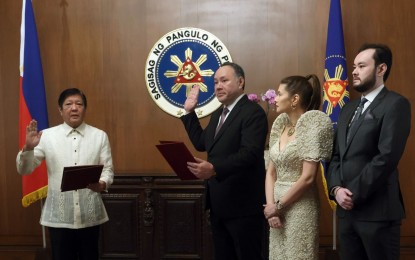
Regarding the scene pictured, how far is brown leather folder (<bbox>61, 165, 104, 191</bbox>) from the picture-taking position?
260 cm

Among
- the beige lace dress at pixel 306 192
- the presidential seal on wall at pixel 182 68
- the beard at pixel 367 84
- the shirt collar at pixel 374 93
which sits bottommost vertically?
the beige lace dress at pixel 306 192

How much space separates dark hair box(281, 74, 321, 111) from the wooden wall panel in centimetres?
183

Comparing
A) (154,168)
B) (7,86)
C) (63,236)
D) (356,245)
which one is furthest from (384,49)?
(7,86)

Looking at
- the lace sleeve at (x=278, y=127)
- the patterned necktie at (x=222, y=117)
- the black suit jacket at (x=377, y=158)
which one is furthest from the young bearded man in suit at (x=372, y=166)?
the patterned necktie at (x=222, y=117)

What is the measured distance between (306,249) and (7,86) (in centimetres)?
346

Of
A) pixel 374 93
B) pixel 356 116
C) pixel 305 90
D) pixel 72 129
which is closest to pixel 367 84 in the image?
pixel 374 93

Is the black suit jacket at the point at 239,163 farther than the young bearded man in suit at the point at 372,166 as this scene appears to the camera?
Yes

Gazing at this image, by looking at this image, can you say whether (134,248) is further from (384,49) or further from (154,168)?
(384,49)

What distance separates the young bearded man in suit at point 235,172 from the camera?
2.69 m

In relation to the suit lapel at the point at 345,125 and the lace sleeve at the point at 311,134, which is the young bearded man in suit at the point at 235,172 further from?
the suit lapel at the point at 345,125

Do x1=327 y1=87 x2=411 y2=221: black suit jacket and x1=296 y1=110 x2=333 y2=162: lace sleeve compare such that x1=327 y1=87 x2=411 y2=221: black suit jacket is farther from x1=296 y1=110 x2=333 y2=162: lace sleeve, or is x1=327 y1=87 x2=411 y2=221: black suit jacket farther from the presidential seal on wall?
the presidential seal on wall

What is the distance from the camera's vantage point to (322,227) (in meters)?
4.45

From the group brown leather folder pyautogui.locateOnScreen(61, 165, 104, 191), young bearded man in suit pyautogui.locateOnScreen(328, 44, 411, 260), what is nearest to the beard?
young bearded man in suit pyautogui.locateOnScreen(328, 44, 411, 260)

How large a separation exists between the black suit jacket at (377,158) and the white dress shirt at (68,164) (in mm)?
1474
